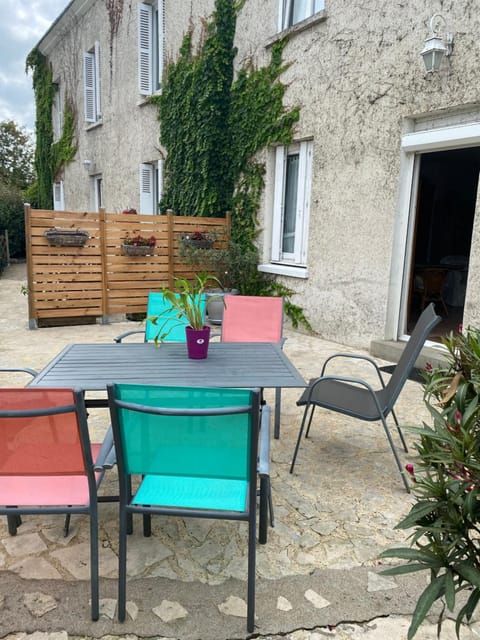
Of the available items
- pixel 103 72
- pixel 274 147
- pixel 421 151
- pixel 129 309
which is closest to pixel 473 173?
pixel 274 147

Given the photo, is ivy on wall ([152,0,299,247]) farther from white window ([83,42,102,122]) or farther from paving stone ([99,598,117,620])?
paving stone ([99,598,117,620])

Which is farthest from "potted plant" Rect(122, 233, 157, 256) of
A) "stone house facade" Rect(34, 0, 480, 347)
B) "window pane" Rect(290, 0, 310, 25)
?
"window pane" Rect(290, 0, 310, 25)

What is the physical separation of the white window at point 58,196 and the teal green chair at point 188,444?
15383 mm

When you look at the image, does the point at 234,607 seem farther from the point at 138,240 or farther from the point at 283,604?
the point at 138,240

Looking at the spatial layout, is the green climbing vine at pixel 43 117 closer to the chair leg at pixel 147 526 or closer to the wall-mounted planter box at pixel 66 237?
the wall-mounted planter box at pixel 66 237

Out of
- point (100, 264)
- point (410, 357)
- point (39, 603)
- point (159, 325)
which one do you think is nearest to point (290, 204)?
point (100, 264)

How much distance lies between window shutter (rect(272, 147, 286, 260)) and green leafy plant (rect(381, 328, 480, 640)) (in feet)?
21.7

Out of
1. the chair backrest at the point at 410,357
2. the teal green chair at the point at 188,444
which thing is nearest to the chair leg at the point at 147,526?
the teal green chair at the point at 188,444

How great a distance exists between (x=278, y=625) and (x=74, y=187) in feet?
49.1

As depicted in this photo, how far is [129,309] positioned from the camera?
319 inches

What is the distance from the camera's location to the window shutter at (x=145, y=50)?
10.6 m

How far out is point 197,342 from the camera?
9.78 ft

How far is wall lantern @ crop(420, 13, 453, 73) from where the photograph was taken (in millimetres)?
4754

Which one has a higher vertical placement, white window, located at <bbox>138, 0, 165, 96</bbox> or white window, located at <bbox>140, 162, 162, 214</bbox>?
white window, located at <bbox>138, 0, 165, 96</bbox>
